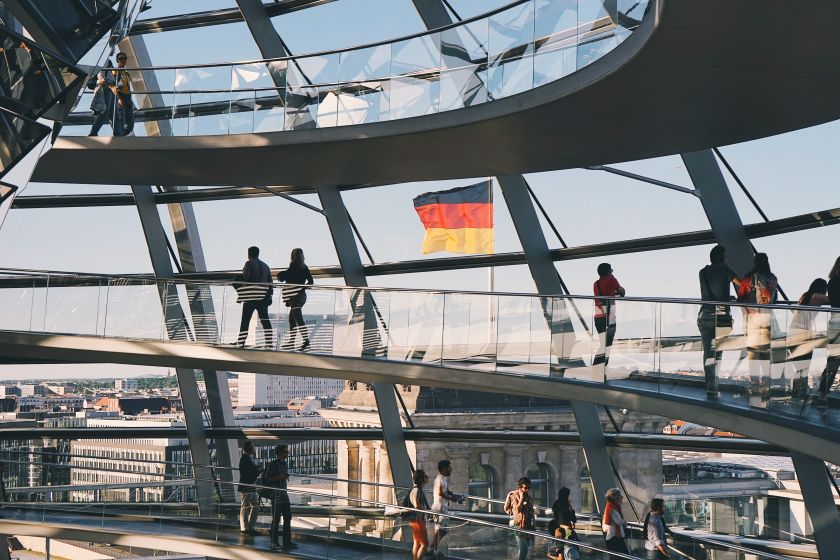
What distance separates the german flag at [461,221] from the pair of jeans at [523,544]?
24.4 feet

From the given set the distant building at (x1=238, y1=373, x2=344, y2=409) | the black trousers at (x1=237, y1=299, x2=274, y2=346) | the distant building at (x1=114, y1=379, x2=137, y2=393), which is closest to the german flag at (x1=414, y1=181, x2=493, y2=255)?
the black trousers at (x1=237, y1=299, x2=274, y2=346)

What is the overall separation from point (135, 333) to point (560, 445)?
900 centimetres

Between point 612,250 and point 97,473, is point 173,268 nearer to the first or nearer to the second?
point 97,473

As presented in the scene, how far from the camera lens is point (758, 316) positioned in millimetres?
12023

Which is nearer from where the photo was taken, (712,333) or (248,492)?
(712,333)

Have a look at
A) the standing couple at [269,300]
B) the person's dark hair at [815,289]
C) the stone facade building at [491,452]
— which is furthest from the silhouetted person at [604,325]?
the standing couple at [269,300]

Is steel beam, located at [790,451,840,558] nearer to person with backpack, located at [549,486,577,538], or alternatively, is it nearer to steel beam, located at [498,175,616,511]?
person with backpack, located at [549,486,577,538]

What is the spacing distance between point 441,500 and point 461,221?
7112mm

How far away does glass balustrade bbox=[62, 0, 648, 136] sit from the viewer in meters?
14.6

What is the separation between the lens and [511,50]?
16.1 m

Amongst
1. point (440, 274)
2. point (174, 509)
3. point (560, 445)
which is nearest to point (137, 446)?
point (174, 509)

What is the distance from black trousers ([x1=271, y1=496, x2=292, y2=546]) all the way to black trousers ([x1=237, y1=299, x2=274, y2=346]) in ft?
9.75

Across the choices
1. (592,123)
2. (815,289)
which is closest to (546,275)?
(592,123)

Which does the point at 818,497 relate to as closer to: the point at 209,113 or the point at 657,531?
the point at 657,531
